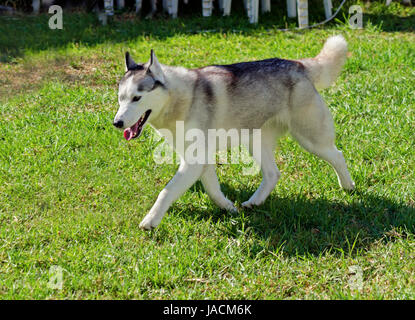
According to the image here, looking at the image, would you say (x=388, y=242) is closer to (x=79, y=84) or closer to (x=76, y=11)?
(x=79, y=84)

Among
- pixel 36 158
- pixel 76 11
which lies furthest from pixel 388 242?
pixel 76 11

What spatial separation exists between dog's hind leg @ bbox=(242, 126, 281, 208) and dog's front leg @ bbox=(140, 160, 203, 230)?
2.10 feet

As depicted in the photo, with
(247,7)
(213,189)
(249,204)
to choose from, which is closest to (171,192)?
(213,189)

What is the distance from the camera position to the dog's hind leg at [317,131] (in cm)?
438

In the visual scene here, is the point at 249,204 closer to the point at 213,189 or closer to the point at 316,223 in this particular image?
the point at 213,189

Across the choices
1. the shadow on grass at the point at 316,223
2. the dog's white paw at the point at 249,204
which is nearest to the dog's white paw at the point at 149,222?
the shadow on grass at the point at 316,223

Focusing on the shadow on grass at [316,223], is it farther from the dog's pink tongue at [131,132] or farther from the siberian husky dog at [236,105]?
the dog's pink tongue at [131,132]

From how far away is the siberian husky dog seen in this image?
3971 millimetres

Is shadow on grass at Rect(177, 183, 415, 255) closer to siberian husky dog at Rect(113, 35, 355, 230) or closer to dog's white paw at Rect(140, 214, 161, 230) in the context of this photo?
siberian husky dog at Rect(113, 35, 355, 230)

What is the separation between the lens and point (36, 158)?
205 inches

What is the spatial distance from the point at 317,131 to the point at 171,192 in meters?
1.24

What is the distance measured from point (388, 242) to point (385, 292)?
58 centimetres

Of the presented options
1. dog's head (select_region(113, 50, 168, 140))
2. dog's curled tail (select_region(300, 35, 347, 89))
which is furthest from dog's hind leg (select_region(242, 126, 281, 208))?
dog's head (select_region(113, 50, 168, 140))
